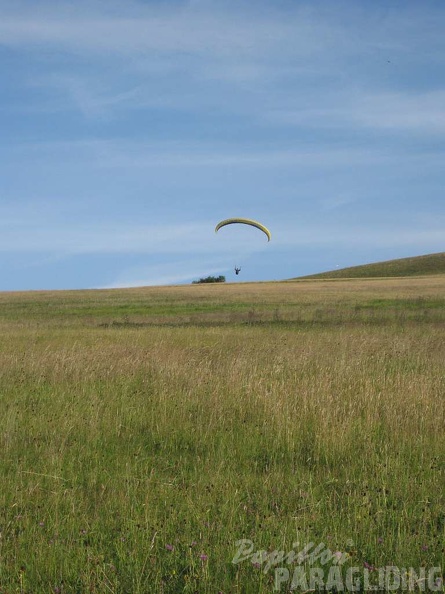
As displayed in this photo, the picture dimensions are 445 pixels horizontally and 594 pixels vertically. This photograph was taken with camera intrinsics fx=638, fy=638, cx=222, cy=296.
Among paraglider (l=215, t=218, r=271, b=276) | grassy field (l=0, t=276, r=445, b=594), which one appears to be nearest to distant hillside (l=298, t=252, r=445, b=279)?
paraglider (l=215, t=218, r=271, b=276)

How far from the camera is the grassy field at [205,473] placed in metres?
4.30

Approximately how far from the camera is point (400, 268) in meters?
127

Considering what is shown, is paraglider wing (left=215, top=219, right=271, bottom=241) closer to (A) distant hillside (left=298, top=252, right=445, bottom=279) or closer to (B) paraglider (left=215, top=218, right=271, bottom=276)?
(B) paraglider (left=215, top=218, right=271, bottom=276)

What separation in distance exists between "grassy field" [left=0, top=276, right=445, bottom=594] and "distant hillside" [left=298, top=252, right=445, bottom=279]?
11301 centimetres

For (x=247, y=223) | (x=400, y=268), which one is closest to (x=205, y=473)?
(x=247, y=223)

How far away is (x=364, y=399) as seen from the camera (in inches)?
352

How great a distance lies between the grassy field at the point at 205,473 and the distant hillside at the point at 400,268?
371 feet

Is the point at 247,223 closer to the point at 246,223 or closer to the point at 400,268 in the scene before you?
the point at 246,223

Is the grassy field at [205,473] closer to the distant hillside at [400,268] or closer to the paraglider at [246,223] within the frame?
A: the paraglider at [246,223]

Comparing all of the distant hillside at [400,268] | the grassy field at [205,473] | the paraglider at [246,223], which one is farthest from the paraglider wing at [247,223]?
the distant hillside at [400,268]

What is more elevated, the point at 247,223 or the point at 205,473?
the point at 247,223

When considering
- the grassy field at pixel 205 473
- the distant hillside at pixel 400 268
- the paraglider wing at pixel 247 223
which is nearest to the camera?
the grassy field at pixel 205 473

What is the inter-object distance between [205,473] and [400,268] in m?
127

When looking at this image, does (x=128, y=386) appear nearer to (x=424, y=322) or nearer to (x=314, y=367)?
(x=314, y=367)
